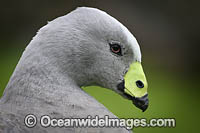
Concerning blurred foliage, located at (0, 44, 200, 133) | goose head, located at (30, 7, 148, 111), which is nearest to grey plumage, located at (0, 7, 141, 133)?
goose head, located at (30, 7, 148, 111)

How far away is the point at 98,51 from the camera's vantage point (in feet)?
5.62

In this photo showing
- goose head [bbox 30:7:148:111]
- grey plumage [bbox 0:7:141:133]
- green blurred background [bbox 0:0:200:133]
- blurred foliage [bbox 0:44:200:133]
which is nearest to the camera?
grey plumage [bbox 0:7:141:133]

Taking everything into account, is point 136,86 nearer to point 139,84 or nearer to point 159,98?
point 139,84

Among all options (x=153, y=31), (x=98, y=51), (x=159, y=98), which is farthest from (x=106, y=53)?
(x=153, y=31)

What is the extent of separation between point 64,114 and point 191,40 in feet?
14.0

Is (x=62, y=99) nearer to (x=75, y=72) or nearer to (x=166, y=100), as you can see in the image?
(x=75, y=72)

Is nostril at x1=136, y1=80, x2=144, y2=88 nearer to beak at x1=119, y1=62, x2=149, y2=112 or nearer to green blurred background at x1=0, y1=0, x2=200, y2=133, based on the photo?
beak at x1=119, y1=62, x2=149, y2=112

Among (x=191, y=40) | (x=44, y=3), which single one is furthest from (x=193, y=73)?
(x=44, y=3)

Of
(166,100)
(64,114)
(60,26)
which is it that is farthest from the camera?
(166,100)

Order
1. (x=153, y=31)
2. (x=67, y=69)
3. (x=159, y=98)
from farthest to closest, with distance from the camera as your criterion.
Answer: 1. (x=153, y=31)
2. (x=159, y=98)
3. (x=67, y=69)

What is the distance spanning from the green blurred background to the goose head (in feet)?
10.1

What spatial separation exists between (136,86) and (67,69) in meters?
0.27

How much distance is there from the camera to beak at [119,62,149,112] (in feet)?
5.56

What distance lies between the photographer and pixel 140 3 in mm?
5543
